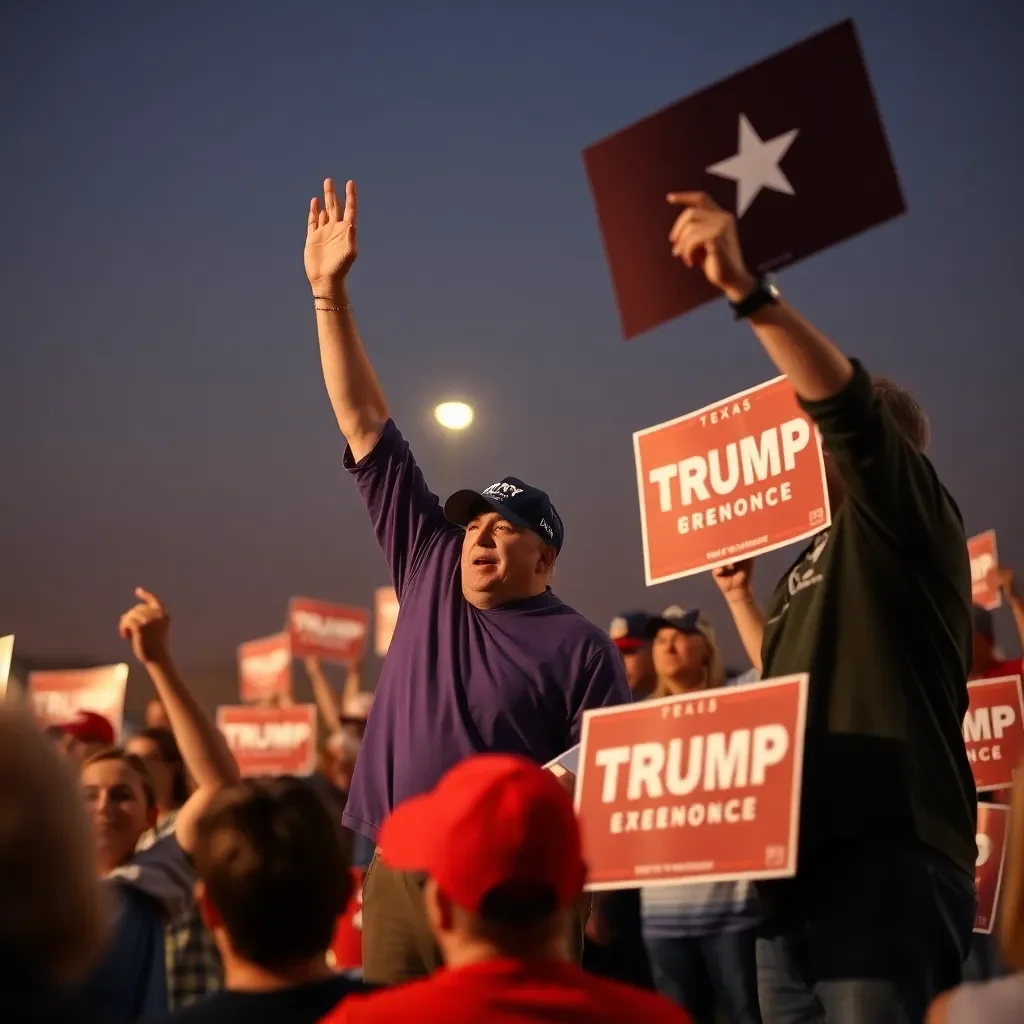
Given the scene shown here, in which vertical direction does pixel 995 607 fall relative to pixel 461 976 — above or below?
above

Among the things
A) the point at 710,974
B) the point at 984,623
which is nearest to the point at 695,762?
the point at 710,974

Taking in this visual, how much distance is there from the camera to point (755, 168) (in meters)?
2.56

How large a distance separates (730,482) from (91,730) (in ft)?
10.4

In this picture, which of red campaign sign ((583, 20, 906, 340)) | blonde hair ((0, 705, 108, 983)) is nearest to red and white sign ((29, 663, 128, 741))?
red campaign sign ((583, 20, 906, 340))

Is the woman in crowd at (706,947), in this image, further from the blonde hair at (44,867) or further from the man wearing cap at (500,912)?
the blonde hair at (44,867)

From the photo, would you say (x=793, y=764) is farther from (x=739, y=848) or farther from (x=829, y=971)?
(x=829, y=971)

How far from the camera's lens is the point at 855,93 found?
2582 millimetres

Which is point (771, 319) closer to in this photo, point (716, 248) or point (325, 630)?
point (716, 248)

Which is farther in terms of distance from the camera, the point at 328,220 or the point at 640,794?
the point at 328,220

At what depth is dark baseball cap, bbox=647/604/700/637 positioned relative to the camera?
5000 millimetres

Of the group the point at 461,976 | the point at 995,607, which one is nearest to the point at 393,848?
the point at 461,976

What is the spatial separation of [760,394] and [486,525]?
798 mm

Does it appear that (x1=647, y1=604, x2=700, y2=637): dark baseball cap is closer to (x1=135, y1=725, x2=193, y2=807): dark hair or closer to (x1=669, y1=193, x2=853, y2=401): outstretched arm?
(x1=135, y1=725, x2=193, y2=807): dark hair

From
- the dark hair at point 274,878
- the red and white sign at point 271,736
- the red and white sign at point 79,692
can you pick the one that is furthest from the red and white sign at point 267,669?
the dark hair at point 274,878
